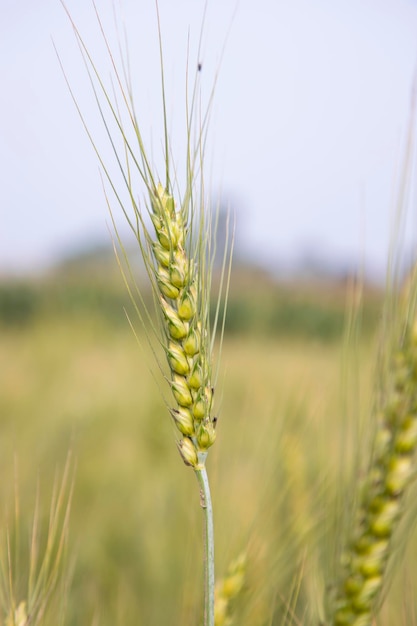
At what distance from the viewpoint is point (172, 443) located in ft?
5.96

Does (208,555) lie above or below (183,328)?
below

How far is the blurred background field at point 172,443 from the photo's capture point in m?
0.61

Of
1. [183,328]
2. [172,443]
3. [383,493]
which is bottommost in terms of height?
[172,443]

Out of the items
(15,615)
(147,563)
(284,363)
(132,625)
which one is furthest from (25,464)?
(284,363)

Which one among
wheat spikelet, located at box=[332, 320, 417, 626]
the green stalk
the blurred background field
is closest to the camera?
the green stalk

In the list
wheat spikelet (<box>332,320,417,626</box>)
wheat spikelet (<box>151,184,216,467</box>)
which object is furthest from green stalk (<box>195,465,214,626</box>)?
wheat spikelet (<box>332,320,417,626</box>)

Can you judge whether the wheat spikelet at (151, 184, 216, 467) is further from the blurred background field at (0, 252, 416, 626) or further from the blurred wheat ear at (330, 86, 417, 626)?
the blurred wheat ear at (330, 86, 417, 626)

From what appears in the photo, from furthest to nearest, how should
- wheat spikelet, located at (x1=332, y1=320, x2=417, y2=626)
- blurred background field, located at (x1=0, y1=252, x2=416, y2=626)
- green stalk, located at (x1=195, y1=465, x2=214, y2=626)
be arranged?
1. blurred background field, located at (x1=0, y1=252, x2=416, y2=626)
2. wheat spikelet, located at (x1=332, y1=320, x2=417, y2=626)
3. green stalk, located at (x1=195, y1=465, x2=214, y2=626)

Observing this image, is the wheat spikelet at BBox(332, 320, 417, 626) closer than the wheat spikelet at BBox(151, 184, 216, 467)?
No

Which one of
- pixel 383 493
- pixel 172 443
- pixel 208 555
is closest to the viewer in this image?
pixel 208 555

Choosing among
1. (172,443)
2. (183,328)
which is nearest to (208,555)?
(183,328)

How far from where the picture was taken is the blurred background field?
0.61m

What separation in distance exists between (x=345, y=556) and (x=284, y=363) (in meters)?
4.70

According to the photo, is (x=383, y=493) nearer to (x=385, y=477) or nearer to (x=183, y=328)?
(x=385, y=477)
